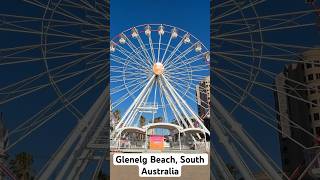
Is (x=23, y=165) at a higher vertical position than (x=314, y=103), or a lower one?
lower

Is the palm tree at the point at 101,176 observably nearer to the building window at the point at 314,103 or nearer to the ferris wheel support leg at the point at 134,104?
the ferris wheel support leg at the point at 134,104

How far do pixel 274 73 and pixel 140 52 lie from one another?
2.67 meters

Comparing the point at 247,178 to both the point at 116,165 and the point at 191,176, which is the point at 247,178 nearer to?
the point at 191,176

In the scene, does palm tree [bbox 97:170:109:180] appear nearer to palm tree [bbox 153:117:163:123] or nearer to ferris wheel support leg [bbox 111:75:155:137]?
ferris wheel support leg [bbox 111:75:155:137]

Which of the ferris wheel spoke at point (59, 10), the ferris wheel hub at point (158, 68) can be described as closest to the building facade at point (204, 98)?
the ferris wheel spoke at point (59, 10)

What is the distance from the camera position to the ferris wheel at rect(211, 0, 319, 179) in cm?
594

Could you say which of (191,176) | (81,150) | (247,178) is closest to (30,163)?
(81,150)

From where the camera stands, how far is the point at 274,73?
654 cm

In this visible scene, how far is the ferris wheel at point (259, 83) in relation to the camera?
594cm

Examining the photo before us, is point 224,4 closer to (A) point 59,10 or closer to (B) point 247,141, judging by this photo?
(B) point 247,141

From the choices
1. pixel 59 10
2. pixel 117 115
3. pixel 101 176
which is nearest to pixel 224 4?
pixel 117 115

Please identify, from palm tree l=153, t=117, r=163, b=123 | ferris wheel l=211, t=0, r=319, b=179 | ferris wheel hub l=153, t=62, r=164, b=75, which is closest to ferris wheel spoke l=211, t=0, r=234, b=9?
ferris wheel l=211, t=0, r=319, b=179

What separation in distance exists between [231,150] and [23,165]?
8.43 ft

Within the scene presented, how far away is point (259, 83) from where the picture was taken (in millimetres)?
6500
